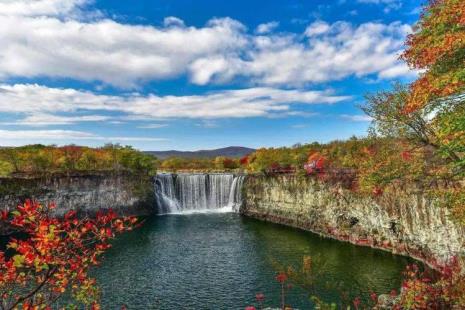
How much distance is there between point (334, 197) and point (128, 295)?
30.4 m

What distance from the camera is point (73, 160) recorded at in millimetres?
70875

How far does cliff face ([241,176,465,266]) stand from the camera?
32281mm

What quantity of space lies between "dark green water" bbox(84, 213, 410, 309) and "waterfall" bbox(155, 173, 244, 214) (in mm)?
17004

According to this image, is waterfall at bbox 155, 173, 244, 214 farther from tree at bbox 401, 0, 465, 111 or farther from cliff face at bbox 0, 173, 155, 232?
tree at bbox 401, 0, 465, 111

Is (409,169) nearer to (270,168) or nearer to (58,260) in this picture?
(58,260)

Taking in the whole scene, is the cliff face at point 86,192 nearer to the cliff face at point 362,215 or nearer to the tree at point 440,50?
the cliff face at point 362,215

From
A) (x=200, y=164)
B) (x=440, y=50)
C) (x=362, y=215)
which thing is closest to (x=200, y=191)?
(x=362, y=215)

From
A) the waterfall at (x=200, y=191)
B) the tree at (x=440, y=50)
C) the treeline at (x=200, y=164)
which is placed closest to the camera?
the tree at (x=440, y=50)

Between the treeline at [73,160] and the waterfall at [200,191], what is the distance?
16.1 ft

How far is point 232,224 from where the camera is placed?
2210 inches

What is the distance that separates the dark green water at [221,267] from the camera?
27.0m

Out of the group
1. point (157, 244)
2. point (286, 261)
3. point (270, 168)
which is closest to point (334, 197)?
point (286, 261)

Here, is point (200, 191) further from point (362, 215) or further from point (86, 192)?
point (362, 215)

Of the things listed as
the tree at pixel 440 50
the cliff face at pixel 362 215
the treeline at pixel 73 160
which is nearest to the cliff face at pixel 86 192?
the treeline at pixel 73 160
